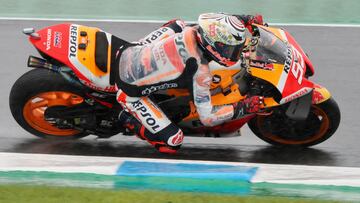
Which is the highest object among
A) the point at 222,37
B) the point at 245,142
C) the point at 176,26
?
the point at 222,37

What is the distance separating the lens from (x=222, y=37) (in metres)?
7.47

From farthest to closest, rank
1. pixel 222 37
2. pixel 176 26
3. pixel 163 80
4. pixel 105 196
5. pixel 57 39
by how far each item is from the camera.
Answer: pixel 176 26 → pixel 57 39 → pixel 163 80 → pixel 222 37 → pixel 105 196

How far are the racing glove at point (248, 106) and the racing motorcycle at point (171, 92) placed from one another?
88 millimetres

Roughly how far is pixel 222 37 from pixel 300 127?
1.37 metres

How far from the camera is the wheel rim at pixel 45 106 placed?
27.3 feet

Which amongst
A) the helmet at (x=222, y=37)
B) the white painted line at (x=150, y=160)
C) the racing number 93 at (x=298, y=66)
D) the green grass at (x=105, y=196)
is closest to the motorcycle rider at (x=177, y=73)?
the helmet at (x=222, y=37)

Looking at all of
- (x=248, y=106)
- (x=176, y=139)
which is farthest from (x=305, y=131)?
(x=176, y=139)

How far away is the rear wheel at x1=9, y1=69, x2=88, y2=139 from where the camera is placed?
827 centimetres

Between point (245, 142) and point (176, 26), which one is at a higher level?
point (176, 26)

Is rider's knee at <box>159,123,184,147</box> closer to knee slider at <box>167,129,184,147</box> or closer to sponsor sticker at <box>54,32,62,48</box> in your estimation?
knee slider at <box>167,129,184,147</box>

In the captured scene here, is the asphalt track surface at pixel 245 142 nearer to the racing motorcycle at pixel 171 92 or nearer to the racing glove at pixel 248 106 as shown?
the racing motorcycle at pixel 171 92

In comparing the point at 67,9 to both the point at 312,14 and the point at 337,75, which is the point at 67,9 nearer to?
the point at 312,14

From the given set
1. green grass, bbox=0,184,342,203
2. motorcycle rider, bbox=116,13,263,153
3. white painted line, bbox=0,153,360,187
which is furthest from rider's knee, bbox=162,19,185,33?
green grass, bbox=0,184,342,203

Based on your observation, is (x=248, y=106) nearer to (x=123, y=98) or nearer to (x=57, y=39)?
(x=123, y=98)
